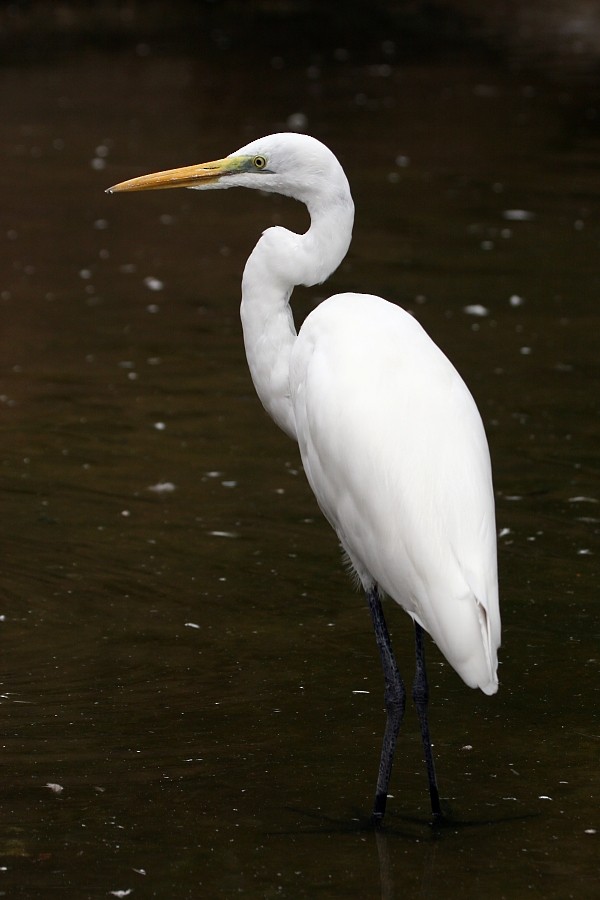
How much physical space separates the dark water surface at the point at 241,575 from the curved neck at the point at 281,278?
2.92ft

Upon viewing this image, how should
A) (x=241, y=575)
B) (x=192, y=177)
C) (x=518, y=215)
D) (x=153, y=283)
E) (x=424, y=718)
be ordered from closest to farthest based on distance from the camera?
1. (x=424, y=718)
2. (x=192, y=177)
3. (x=241, y=575)
4. (x=153, y=283)
5. (x=518, y=215)

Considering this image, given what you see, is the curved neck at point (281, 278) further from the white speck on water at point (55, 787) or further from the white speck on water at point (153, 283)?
the white speck on water at point (153, 283)

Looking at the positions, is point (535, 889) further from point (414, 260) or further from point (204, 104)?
point (204, 104)

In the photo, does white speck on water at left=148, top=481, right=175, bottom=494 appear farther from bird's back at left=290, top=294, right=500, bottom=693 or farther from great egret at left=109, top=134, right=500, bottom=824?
bird's back at left=290, top=294, right=500, bottom=693

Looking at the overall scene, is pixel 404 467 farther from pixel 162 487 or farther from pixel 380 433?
pixel 162 487

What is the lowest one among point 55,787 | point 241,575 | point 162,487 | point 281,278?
point 162,487

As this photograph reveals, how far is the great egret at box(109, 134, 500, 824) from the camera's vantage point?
323 centimetres

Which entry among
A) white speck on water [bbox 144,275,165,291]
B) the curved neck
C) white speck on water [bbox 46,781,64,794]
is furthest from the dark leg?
white speck on water [bbox 144,275,165,291]

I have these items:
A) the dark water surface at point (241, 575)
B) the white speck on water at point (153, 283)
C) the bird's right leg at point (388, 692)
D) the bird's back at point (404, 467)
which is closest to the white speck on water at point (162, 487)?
the dark water surface at point (241, 575)

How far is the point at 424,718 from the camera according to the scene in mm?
3494

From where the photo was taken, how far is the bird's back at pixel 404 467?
3.18 metres

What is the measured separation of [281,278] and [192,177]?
394mm

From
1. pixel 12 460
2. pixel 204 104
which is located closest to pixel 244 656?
pixel 12 460

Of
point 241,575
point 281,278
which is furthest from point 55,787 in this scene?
point 241,575
